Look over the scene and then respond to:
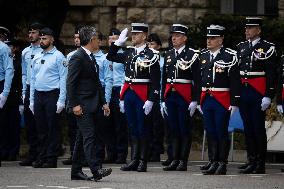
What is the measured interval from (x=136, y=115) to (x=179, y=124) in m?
0.67

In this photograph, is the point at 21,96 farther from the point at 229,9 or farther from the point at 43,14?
the point at 229,9

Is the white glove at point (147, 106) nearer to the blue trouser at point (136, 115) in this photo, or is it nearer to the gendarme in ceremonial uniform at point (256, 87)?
the blue trouser at point (136, 115)

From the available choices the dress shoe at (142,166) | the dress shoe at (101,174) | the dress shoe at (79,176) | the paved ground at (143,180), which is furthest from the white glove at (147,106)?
the dress shoe at (101,174)

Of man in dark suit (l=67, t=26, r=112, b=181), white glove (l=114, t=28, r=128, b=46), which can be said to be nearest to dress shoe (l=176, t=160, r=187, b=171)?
white glove (l=114, t=28, r=128, b=46)

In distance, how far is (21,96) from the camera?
22094mm

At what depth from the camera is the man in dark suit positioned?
17391mm

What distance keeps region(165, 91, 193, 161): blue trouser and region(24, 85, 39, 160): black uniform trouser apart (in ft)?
7.27

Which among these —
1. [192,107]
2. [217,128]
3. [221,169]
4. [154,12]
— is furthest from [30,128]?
[154,12]

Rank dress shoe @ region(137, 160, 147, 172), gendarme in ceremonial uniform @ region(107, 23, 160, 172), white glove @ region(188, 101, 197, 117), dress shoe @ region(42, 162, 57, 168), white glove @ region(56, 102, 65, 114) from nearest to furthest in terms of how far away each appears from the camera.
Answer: dress shoe @ region(137, 160, 147, 172) < gendarme in ceremonial uniform @ region(107, 23, 160, 172) < white glove @ region(188, 101, 197, 117) < white glove @ region(56, 102, 65, 114) < dress shoe @ region(42, 162, 57, 168)

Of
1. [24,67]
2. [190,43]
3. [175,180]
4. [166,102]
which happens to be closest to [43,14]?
[190,43]

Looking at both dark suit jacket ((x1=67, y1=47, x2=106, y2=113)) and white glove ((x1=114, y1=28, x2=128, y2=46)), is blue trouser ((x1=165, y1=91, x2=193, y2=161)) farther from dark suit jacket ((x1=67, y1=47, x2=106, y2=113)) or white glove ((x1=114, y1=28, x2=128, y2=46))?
dark suit jacket ((x1=67, y1=47, x2=106, y2=113))

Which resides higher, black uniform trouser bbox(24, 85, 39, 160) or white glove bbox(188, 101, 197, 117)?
white glove bbox(188, 101, 197, 117)

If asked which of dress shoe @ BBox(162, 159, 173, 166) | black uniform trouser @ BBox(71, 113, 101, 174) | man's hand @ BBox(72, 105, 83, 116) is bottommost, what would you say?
dress shoe @ BBox(162, 159, 173, 166)

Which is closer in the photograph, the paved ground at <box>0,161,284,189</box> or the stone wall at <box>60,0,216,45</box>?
the paved ground at <box>0,161,284,189</box>
